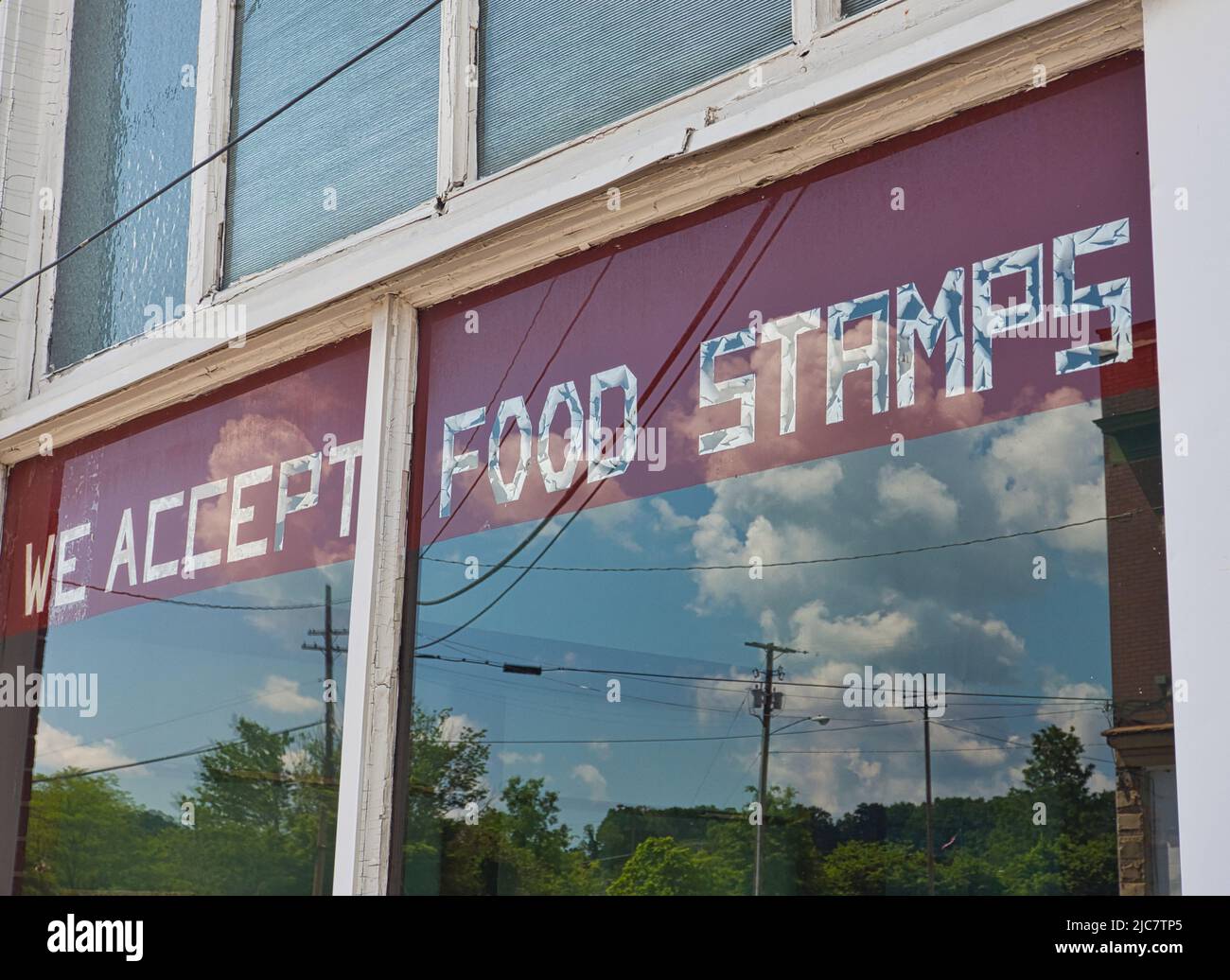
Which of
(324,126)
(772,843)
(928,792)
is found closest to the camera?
(928,792)

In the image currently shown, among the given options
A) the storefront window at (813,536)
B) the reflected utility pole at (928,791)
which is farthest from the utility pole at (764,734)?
the reflected utility pole at (928,791)

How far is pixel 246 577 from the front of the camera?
12.8ft

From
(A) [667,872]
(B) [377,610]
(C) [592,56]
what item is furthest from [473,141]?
(A) [667,872]

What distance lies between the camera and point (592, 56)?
11.2 ft

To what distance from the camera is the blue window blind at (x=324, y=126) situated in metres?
3.77

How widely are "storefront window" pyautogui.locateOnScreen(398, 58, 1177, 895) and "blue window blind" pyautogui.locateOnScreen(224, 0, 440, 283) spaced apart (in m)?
0.47

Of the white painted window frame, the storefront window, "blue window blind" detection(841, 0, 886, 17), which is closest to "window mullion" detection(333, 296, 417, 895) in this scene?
the storefront window

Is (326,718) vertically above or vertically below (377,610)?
below

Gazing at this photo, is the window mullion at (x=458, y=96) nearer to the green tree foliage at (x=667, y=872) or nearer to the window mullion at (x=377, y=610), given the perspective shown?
the window mullion at (x=377, y=610)

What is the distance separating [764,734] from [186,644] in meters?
1.95

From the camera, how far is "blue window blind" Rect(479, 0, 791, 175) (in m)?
3.13

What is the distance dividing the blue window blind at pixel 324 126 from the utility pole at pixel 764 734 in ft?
5.16

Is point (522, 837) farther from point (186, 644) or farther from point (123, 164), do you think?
point (123, 164)

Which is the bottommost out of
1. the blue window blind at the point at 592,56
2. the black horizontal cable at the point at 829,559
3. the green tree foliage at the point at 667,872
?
the green tree foliage at the point at 667,872
